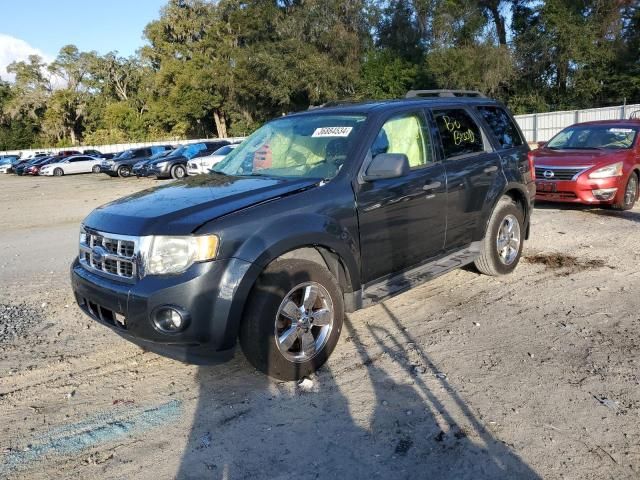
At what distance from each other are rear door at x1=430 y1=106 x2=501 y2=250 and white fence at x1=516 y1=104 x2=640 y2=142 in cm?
2509

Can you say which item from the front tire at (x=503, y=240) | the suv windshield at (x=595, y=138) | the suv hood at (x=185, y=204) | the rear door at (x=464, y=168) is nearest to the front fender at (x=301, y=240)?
the suv hood at (x=185, y=204)

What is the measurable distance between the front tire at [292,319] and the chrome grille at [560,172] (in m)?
6.94

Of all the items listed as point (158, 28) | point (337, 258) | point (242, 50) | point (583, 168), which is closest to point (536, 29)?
point (242, 50)

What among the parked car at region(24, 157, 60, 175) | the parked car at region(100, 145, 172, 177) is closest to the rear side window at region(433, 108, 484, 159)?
the parked car at region(100, 145, 172, 177)

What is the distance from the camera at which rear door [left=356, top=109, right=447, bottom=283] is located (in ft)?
13.4

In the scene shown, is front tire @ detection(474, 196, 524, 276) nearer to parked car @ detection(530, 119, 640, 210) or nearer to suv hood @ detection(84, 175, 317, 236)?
suv hood @ detection(84, 175, 317, 236)

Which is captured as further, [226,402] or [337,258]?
[337,258]

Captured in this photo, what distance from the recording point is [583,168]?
9.11 meters

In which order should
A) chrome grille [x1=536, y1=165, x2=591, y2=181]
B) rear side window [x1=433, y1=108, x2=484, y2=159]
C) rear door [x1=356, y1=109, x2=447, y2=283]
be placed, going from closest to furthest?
rear door [x1=356, y1=109, x2=447, y2=283]
rear side window [x1=433, y1=108, x2=484, y2=159]
chrome grille [x1=536, y1=165, x2=591, y2=181]

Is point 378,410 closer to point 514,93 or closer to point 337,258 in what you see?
point 337,258

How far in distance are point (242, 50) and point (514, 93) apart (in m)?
25.4

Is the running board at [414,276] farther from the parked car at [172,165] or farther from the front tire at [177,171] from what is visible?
the front tire at [177,171]

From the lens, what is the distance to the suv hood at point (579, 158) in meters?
9.18

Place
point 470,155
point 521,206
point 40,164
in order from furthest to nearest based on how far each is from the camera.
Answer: point 40,164 → point 521,206 → point 470,155
